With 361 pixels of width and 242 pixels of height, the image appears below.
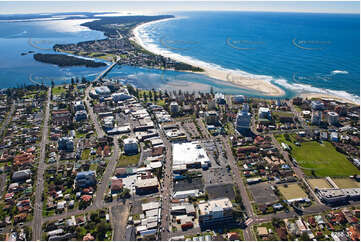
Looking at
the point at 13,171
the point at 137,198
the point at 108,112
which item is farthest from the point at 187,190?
the point at 108,112

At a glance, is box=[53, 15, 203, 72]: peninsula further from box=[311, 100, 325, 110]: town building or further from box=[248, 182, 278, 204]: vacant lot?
box=[248, 182, 278, 204]: vacant lot

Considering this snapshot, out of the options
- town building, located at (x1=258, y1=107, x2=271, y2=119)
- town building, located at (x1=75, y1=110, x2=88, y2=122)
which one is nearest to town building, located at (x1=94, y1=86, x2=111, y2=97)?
town building, located at (x1=75, y1=110, x2=88, y2=122)

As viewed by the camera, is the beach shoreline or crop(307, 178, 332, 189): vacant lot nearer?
crop(307, 178, 332, 189): vacant lot

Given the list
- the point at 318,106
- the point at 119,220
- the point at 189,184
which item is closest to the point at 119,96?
the point at 189,184

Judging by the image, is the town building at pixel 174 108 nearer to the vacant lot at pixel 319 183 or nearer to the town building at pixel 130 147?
the town building at pixel 130 147

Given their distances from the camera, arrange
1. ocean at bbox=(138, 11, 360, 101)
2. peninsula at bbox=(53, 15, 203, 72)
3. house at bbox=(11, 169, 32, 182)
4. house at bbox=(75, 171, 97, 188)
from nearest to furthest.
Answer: house at bbox=(75, 171, 97, 188) → house at bbox=(11, 169, 32, 182) → ocean at bbox=(138, 11, 360, 101) → peninsula at bbox=(53, 15, 203, 72)

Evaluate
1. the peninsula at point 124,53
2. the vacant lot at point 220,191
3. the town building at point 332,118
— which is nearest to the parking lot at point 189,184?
the vacant lot at point 220,191
